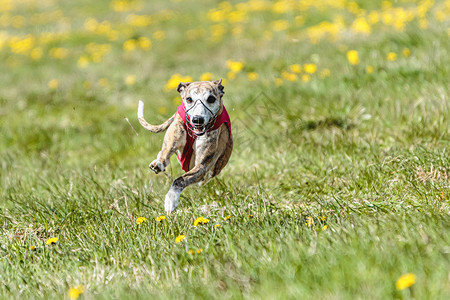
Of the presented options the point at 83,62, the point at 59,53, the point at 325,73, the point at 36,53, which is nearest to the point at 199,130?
the point at 325,73

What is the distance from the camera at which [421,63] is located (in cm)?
641

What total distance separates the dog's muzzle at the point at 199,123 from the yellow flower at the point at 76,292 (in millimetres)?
1102

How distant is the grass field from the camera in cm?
281

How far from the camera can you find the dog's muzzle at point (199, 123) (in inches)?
97.3

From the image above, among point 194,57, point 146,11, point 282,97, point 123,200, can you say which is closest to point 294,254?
point 123,200

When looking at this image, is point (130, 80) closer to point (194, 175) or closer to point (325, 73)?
point (325, 73)

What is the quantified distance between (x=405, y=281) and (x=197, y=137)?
1.20 m

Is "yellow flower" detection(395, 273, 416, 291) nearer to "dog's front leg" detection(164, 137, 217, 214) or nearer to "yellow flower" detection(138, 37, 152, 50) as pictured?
"dog's front leg" detection(164, 137, 217, 214)

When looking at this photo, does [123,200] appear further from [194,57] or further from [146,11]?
[146,11]

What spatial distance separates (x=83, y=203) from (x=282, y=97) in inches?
131

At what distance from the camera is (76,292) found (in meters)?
2.87

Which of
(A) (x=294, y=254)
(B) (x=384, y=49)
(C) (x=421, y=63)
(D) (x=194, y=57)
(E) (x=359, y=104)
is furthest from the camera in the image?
(D) (x=194, y=57)

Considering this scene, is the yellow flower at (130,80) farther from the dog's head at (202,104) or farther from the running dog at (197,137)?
the dog's head at (202,104)

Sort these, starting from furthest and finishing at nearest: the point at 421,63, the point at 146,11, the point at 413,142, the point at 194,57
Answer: the point at 146,11
the point at 194,57
the point at 421,63
the point at 413,142
